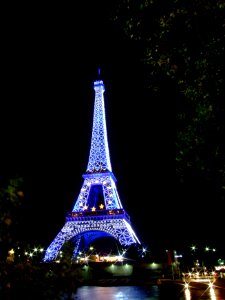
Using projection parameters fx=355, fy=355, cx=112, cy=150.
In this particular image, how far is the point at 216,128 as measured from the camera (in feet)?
28.0

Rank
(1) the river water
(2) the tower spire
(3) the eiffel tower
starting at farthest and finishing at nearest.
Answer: (2) the tower spire < (3) the eiffel tower < (1) the river water

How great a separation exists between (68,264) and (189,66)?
601 centimetres

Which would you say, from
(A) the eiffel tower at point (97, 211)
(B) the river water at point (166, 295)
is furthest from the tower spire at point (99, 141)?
(B) the river water at point (166, 295)

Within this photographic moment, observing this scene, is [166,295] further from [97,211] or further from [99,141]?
[99,141]

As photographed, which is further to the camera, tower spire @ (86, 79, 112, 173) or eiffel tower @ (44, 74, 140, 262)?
tower spire @ (86, 79, 112, 173)

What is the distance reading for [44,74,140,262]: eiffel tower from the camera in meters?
46.7

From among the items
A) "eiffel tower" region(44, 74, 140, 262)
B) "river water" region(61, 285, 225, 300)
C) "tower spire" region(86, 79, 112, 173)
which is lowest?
"river water" region(61, 285, 225, 300)

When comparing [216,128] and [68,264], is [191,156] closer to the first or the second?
[216,128]

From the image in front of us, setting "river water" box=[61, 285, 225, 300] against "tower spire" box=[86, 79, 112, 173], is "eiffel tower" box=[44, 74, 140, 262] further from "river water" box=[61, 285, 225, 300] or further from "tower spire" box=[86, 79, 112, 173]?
"river water" box=[61, 285, 225, 300]

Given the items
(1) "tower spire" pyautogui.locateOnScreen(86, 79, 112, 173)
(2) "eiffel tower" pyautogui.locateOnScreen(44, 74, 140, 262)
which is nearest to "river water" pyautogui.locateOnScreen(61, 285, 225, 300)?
(2) "eiffel tower" pyautogui.locateOnScreen(44, 74, 140, 262)

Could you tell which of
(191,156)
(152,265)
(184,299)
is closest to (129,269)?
(152,265)

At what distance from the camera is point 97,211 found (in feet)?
159

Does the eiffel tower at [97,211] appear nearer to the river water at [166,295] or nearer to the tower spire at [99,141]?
the tower spire at [99,141]

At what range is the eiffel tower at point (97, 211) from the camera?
1838 inches
